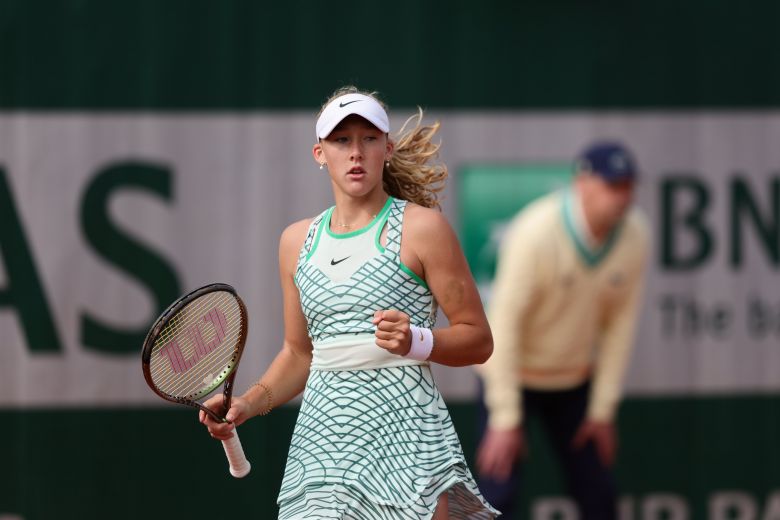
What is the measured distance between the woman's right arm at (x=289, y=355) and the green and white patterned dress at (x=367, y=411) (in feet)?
0.42

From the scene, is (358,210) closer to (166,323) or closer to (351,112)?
(351,112)

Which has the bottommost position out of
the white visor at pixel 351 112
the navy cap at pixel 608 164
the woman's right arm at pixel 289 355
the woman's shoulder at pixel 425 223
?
the woman's right arm at pixel 289 355

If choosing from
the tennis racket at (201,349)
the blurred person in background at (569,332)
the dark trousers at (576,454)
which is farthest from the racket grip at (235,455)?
the dark trousers at (576,454)

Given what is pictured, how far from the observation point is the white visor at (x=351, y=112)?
3.10 m

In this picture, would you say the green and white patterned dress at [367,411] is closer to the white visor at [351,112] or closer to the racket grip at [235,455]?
the racket grip at [235,455]

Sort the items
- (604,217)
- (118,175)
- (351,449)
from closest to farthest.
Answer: (351,449) < (604,217) < (118,175)

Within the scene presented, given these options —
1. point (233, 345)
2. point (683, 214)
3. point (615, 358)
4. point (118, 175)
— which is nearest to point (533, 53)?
point (683, 214)

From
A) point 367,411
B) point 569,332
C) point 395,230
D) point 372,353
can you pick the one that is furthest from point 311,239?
point 569,332

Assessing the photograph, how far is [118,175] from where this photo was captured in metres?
6.09

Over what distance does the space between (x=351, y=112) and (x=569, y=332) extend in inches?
103

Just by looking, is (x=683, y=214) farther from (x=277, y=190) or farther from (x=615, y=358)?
(x=277, y=190)

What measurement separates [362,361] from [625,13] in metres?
3.65

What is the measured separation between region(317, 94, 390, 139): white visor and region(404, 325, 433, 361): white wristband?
1.59 feet

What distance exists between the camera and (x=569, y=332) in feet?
18.0
